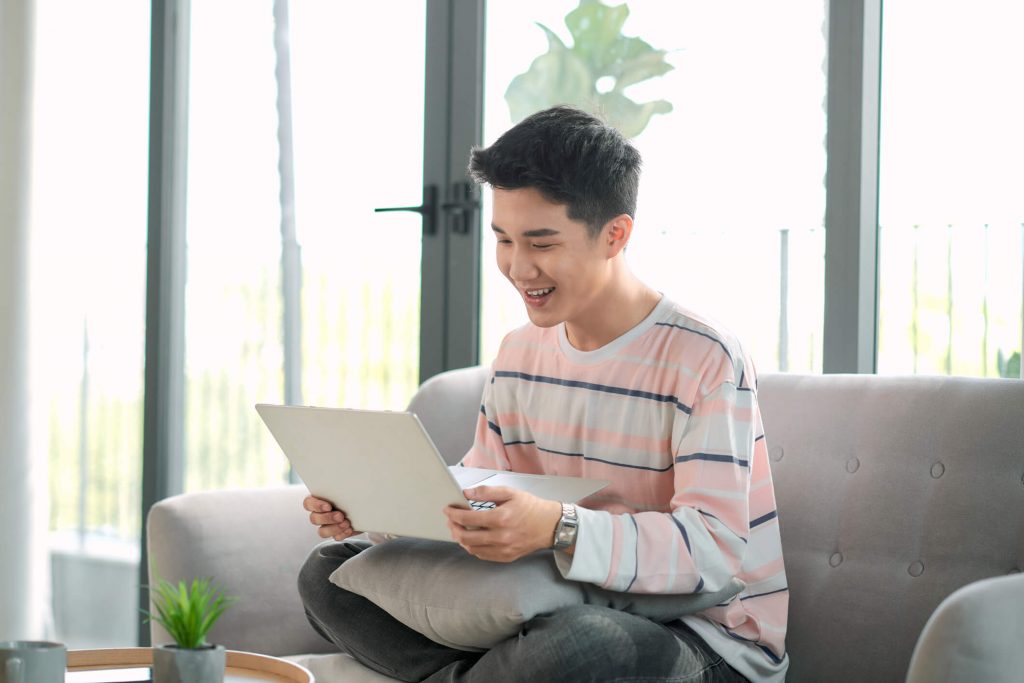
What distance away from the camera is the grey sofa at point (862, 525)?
1.53 meters

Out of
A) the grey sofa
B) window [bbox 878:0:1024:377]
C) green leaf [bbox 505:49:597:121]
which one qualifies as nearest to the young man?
the grey sofa

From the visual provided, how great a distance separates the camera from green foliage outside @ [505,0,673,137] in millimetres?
2334

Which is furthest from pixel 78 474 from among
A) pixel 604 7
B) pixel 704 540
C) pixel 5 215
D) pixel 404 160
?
pixel 704 540

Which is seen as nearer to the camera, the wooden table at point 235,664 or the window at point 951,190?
the wooden table at point 235,664

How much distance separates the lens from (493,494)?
1.36m

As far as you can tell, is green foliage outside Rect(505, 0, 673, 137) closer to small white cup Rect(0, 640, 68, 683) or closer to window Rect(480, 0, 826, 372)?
window Rect(480, 0, 826, 372)

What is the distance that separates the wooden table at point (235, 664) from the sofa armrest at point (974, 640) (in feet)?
2.18

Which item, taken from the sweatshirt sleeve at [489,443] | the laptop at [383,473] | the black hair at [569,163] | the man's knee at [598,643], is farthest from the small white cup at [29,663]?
the black hair at [569,163]

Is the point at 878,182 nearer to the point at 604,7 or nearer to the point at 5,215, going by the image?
the point at 604,7

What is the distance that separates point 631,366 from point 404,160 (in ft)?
3.92

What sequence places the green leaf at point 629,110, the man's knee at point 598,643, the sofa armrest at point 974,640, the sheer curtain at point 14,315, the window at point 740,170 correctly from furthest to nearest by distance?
the sheer curtain at point 14,315, the green leaf at point 629,110, the window at point 740,170, the man's knee at point 598,643, the sofa armrest at point 974,640

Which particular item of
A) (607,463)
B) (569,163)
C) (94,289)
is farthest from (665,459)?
(94,289)

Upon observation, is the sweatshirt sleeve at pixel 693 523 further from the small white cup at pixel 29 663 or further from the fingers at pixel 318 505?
the small white cup at pixel 29 663

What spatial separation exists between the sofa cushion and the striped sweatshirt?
3 cm
